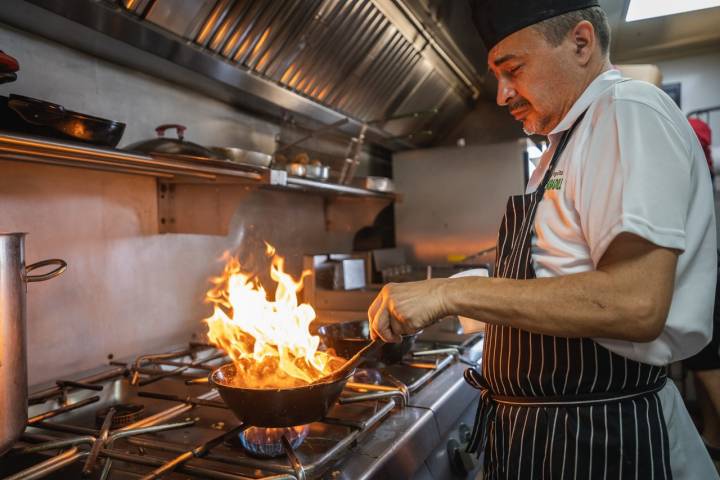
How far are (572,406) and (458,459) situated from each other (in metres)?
0.52

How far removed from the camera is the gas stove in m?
1.00

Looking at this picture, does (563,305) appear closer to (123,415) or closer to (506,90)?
(506,90)

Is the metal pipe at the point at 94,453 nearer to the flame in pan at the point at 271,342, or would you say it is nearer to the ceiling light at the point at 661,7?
the flame in pan at the point at 271,342

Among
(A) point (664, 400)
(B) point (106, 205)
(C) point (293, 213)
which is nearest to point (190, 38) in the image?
(B) point (106, 205)

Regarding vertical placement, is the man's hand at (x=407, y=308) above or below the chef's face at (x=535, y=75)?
below

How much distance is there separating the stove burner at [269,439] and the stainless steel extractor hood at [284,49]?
45.2 inches

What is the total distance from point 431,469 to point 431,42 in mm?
2197

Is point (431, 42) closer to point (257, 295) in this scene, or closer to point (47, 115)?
point (257, 295)

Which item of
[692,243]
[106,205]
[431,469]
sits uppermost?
[106,205]

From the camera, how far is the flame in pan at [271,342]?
1.24m

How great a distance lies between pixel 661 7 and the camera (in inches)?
117

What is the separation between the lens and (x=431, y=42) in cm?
276

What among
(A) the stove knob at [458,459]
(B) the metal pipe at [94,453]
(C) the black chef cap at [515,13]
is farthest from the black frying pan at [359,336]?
(C) the black chef cap at [515,13]

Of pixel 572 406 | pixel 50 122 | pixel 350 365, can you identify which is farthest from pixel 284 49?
pixel 572 406
